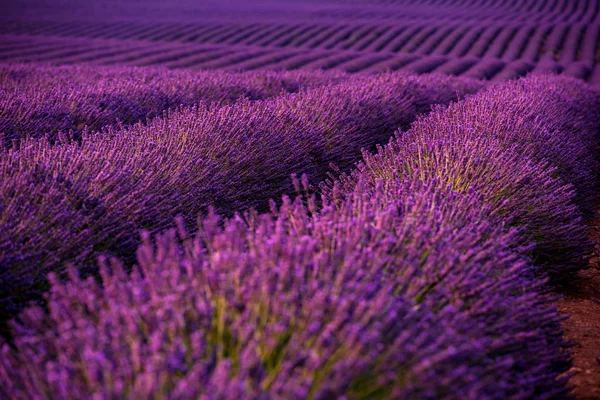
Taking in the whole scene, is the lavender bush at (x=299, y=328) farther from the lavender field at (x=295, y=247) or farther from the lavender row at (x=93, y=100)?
the lavender row at (x=93, y=100)

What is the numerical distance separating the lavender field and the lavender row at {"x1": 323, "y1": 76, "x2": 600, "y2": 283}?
0.02 meters

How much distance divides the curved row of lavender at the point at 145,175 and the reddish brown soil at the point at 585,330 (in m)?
1.90

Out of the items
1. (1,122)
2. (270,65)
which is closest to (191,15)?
(270,65)

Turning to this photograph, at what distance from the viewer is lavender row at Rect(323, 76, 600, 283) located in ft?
9.48

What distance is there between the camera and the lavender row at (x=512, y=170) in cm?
289

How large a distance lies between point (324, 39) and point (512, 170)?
17.3 m

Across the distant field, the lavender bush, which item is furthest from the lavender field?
the distant field

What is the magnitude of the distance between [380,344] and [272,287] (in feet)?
1.10

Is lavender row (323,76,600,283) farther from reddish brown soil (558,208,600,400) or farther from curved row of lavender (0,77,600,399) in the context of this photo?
curved row of lavender (0,77,600,399)

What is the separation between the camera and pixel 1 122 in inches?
142

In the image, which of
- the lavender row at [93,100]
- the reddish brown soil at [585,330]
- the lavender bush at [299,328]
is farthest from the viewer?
Answer: the lavender row at [93,100]

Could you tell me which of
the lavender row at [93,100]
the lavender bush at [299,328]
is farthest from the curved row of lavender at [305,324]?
the lavender row at [93,100]

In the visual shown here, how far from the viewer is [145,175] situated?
2.78 m

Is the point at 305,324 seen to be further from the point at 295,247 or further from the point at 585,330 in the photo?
the point at 585,330
